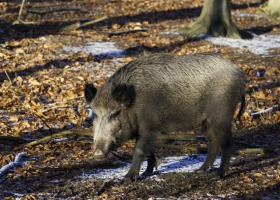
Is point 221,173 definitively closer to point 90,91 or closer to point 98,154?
point 98,154

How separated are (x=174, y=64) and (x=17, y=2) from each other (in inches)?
663

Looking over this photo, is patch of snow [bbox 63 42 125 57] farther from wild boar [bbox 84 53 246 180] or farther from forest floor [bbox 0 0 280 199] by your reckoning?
wild boar [bbox 84 53 246 180]

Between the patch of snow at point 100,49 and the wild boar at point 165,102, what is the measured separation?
7150 mm

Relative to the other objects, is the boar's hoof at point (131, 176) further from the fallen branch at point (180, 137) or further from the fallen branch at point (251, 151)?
the fallen branch at point (251, 151)

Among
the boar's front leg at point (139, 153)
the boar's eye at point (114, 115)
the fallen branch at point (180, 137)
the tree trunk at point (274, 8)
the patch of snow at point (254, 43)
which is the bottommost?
the fallen branch at point (180, 137)

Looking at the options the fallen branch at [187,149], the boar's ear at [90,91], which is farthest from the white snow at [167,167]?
the boar's ear at [90,91]

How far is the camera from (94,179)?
7.34m

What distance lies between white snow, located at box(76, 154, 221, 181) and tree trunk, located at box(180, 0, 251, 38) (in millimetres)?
9164

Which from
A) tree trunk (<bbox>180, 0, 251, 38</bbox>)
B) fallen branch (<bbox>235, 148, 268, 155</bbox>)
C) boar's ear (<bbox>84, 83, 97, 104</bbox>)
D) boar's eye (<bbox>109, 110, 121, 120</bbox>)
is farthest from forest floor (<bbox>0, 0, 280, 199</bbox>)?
boar's ear (<bbox>84, 83, 97, 104</bbox>)

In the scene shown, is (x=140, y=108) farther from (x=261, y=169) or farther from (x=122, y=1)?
(x=122, y=1)

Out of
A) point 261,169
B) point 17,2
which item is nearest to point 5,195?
point 261,169

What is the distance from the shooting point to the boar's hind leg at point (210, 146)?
309 inches

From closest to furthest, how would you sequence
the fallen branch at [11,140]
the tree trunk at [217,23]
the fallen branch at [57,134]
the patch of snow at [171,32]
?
the fallen branch at [57,134]
the fallen branch at [11,140]
the tree trunk at [217,23]
the patch of snow at [171,32]

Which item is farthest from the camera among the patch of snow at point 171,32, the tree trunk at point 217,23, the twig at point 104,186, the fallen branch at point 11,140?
the patch of snow at point 171,32
